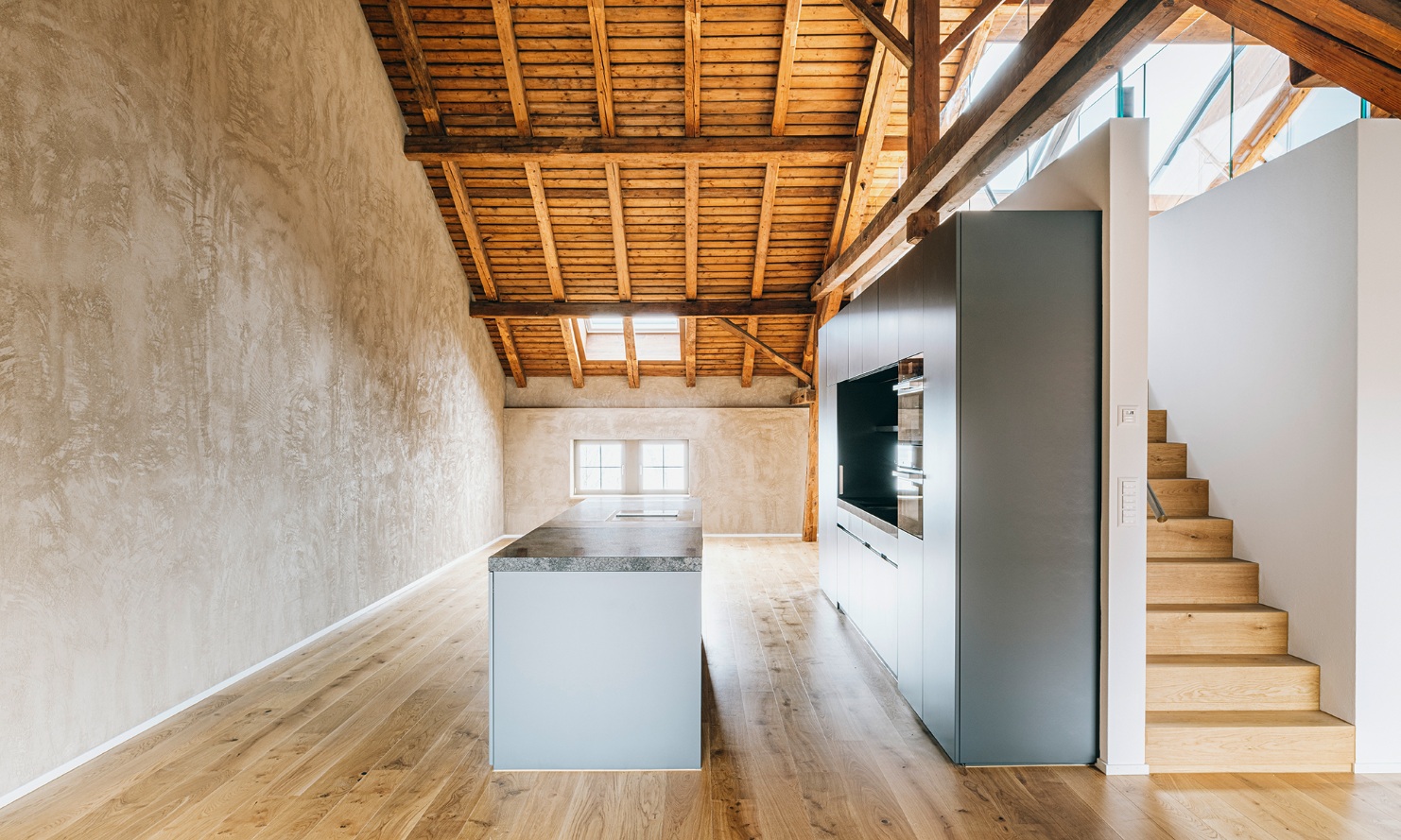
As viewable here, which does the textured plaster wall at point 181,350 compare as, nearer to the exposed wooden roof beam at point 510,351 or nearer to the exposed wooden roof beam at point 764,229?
the exposed wooden roof beam at point 510,351

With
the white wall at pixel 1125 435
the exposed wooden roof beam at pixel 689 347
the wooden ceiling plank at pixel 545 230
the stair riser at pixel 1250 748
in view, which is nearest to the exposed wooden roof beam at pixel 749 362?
the exposed wooden roof beam at pixel 689 347

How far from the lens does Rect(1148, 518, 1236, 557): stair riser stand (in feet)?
11.1

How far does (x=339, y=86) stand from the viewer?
5047mm

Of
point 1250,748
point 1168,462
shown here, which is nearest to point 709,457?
point 1168,462

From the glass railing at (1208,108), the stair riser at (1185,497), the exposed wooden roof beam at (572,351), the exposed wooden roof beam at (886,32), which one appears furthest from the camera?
the exposed wooden roof beam at (572,351)

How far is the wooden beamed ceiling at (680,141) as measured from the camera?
5.46m

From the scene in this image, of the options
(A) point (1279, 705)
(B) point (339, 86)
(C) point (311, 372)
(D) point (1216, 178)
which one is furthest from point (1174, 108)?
(C) point (311, 372)

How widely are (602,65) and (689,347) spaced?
389cm

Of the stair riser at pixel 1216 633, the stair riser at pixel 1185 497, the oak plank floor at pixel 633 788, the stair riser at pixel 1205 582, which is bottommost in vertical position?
the oak plank floor at pixel 633 788

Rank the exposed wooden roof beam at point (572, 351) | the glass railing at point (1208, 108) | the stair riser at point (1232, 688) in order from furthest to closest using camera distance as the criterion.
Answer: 1. the exposed wooden roof beam at point (572, 351)
2. the glass railing at point (1208, 108)
3. the stair riser at point (1232, 688)

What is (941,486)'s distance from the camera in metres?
3.07

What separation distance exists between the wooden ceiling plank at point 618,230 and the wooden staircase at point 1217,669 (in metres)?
5.00

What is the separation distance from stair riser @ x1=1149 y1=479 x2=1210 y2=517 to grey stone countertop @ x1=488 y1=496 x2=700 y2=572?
2301 mm

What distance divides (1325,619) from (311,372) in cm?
537
